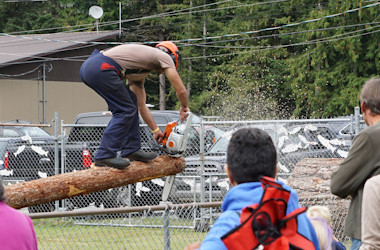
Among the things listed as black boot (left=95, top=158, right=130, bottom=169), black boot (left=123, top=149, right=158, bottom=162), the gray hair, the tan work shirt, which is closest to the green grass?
black boot (left=123, top=149, right=158, bottom=162)

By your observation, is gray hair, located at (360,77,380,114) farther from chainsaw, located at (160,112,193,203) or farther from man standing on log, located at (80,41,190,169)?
chainsaw, located at (160,112,193,203)

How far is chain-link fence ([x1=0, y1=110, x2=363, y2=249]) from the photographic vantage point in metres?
10.3

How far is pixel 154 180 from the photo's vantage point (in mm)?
11633

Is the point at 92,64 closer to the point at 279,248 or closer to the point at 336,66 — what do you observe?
the point at 279,248

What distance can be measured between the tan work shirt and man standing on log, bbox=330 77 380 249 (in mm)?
2862

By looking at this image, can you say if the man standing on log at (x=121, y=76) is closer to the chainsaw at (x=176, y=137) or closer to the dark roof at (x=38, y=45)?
the chainsaw at (x=176, y=137)

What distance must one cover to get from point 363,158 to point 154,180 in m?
7.97

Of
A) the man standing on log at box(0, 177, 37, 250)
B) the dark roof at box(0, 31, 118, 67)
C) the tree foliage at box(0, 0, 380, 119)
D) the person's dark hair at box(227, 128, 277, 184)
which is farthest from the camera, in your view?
the dark roof at box(0, 31, 118, 67)

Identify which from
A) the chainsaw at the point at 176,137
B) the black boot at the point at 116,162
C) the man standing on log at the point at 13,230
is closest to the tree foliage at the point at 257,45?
the chainsaw at the point at 176,137

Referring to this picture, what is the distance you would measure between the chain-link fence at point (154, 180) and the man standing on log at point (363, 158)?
5.44 m

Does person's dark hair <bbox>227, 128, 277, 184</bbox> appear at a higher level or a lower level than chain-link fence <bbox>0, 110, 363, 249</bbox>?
higher

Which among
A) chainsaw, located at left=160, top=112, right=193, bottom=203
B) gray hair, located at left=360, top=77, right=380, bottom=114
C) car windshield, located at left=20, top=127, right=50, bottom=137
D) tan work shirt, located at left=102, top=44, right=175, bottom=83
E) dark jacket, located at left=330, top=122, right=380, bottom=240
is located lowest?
car windshield, located at left=20, top=127, right=50, bottom=137

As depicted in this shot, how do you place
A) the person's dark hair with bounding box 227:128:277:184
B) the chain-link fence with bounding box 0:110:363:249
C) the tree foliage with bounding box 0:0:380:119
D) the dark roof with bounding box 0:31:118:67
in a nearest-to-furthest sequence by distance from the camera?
1. the person's dark hair with bounding box 227:128:277:184
2. the chain-link fence with bounding box 0:110:363:249
3. the tree foliage with bounding box 0:0:380:119
4. the dark roof with bounding box 0:31:118:67

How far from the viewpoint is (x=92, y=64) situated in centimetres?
657
